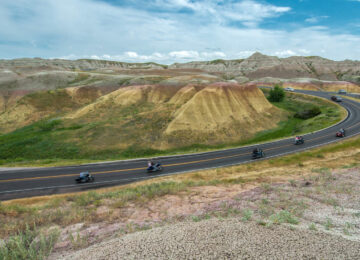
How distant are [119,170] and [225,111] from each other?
36186 millimetres

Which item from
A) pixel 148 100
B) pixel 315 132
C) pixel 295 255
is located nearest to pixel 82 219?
pixel 295 255

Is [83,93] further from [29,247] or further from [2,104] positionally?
[29,247]

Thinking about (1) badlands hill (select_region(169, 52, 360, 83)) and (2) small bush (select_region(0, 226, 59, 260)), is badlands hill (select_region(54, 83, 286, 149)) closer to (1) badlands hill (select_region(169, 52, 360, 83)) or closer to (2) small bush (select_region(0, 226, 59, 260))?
(2) small bush (select_region(0, 226, 59, 260))

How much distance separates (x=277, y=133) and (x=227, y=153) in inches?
847

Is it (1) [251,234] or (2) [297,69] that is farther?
(2) [297,69]

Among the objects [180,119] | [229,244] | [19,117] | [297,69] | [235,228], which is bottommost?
[235,228]

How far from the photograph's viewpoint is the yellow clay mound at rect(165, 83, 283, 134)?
49781 mm

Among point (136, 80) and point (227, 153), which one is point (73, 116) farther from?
point (227, 153)

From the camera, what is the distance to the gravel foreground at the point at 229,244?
17.0ft

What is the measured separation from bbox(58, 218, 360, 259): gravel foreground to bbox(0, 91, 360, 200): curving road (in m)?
19.9

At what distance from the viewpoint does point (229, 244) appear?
565cm

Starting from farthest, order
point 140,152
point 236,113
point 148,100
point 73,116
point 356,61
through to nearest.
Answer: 1. point 356,61
2. point 148,100
3. point 73,116
4. point 236,113
5. point 140,152

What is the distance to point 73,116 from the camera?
194ft

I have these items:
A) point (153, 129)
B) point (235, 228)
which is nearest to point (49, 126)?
A: point (153, 129)
